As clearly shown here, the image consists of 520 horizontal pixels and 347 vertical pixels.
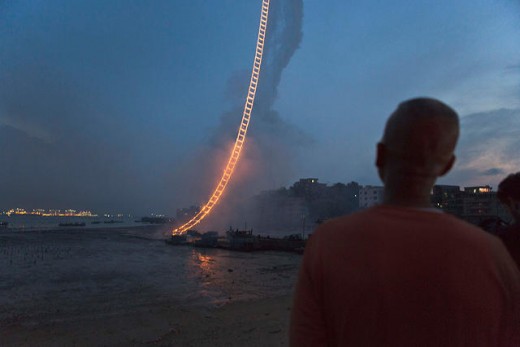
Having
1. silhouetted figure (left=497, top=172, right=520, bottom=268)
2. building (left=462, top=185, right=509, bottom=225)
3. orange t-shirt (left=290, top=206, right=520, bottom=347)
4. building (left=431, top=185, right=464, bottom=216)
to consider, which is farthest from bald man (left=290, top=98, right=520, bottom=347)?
building (left=431, top=185, right=464, bottom=216)

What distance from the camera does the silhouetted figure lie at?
258cm

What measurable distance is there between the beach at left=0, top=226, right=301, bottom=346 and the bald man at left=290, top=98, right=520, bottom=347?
884cm

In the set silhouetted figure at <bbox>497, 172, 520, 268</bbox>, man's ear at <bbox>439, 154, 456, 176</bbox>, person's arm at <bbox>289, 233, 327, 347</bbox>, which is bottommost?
person's arm at <bbox>289, 233, 327, 347</bbox>

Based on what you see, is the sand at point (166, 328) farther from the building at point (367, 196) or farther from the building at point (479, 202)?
the building at point (367, 196)

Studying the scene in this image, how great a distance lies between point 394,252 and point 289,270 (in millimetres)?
32616

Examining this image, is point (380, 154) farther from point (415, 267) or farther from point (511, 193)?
point (511, 193)

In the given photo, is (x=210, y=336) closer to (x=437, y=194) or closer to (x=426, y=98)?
(x=426, y=98)

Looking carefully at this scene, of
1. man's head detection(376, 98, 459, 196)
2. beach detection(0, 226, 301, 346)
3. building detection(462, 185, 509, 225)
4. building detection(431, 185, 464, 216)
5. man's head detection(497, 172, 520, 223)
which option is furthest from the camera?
building detection(431, 185, 464, 216)

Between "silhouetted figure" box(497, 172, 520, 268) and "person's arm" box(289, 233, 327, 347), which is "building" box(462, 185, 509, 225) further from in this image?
"person's arm" box(289, 233, 327, 347)

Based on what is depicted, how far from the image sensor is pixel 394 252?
1.37 m

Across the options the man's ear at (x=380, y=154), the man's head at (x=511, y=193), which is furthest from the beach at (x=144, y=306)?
the man's ear at (x=380, y=154)

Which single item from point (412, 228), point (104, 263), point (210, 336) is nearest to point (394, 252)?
point (412, 228)

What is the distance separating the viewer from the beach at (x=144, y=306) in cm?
1122

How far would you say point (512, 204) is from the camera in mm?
2891
